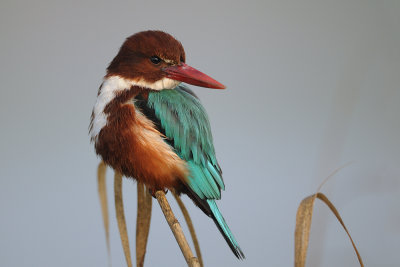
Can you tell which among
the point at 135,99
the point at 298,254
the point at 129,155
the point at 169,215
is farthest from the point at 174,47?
the point at 298,254

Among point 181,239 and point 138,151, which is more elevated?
point 138,151

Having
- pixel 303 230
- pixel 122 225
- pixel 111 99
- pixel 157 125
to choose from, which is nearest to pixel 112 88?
pixel 111 99

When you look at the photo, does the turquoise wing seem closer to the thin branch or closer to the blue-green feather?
the blue-green feather

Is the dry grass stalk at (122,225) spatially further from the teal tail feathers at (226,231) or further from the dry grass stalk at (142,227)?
the teal tail feathers at (226,231)

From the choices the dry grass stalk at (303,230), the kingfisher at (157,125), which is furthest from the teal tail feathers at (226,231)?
the dry grass stalk at (303,230)

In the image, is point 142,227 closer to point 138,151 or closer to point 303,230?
point 138,151

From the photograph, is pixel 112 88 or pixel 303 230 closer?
pixel 303 230
